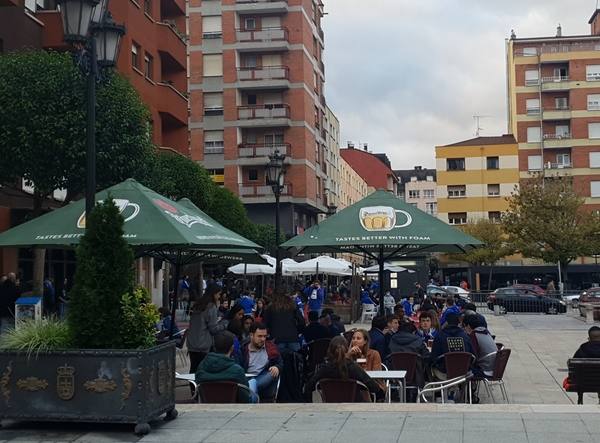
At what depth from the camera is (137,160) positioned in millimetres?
19469

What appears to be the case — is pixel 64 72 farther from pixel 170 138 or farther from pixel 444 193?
pixel 444 193

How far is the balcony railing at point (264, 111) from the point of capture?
57344 millimetres

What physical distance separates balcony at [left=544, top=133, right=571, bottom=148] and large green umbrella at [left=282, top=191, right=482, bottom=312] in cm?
5822

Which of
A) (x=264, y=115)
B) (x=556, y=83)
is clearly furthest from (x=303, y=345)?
(x=556, y=83)

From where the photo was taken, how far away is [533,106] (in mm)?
69000

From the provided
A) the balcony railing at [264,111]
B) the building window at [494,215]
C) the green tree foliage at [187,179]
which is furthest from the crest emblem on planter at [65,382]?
the building window at [494,215]

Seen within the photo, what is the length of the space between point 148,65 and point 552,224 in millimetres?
29270

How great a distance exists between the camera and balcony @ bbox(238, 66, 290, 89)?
2257 inches

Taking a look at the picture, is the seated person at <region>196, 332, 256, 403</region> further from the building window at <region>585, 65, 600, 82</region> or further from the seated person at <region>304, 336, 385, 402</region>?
the building window at <region>585, 65, 600, 82</region>

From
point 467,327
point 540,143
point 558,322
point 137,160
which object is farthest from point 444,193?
point 467,327

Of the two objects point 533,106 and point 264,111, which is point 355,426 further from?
point 533,106

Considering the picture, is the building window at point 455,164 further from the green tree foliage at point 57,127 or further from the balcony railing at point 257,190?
the green tree foliage at point 57,127

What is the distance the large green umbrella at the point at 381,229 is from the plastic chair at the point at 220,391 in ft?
11.8

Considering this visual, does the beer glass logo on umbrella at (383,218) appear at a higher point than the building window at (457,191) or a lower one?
lower
